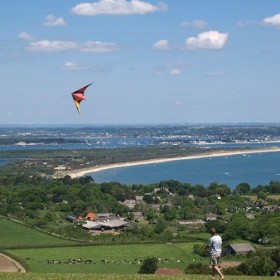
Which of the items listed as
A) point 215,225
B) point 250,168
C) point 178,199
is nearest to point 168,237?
point 215,225

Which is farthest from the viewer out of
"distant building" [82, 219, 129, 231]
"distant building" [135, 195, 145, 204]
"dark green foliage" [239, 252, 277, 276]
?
"distant building" [135, 195, 145, 204]

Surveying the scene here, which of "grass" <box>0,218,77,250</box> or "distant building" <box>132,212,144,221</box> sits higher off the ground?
"grass" <box>0,218,77,250</box>

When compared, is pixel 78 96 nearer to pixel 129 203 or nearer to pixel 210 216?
pixel 210 216

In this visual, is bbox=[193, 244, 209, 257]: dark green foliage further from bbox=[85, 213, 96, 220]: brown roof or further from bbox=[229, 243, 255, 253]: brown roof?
bbox=[85, 213, 96, 220]: brown roof

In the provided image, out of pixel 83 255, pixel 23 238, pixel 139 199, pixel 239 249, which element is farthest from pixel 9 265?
pixel 139 199

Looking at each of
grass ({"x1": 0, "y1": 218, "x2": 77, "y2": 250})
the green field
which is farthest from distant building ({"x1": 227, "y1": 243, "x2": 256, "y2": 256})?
grass ({"x1": 0, "y1": 218, "x2": 77, "y2": 250})

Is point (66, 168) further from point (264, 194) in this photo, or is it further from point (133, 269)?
point (133, 269)

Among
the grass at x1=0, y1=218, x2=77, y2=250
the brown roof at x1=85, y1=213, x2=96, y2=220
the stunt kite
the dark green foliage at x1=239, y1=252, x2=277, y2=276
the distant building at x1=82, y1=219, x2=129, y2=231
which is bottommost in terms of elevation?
the brown roof at x1=85, y1=213, x2=96, y2=220
